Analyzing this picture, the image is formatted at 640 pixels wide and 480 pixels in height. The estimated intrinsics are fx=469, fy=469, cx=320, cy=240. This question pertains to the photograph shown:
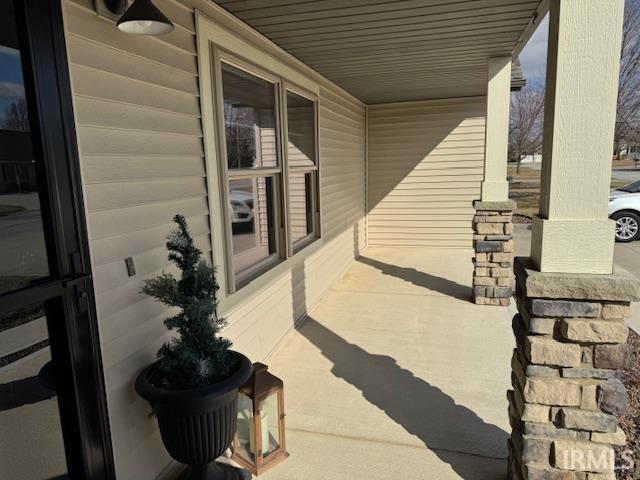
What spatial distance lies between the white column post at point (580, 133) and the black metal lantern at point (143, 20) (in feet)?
4.87

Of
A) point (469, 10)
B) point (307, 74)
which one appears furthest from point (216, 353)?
point (307, 74)

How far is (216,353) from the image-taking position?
2000 millimetres

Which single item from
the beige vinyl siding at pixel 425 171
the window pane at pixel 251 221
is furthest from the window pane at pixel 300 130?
the beige vinyl siding at pixel 425 171

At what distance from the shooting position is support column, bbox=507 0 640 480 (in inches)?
67.7

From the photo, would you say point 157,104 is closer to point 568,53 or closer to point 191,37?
point 191,37

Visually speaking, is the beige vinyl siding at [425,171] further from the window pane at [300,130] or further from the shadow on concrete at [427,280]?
the window pane at [300,130]

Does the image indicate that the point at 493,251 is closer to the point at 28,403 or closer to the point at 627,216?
the point at 28,403

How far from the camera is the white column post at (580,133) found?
171 cm

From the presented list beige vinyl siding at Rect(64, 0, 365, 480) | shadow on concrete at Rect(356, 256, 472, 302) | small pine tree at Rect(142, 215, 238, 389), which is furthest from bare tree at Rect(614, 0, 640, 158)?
small pine tree at Rect(142, 215, 238, 389)

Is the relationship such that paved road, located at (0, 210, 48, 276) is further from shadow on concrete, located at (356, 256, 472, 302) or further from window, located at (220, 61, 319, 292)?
shadow on concrete, located at (356, 256, 472, 302)

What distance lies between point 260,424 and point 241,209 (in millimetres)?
1556

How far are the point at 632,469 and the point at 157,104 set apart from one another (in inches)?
114

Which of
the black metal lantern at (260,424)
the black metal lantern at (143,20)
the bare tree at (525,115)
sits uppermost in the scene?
the bare tree at (525,115)

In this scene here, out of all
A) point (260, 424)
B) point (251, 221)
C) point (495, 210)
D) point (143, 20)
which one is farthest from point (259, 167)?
point (495, 210)
